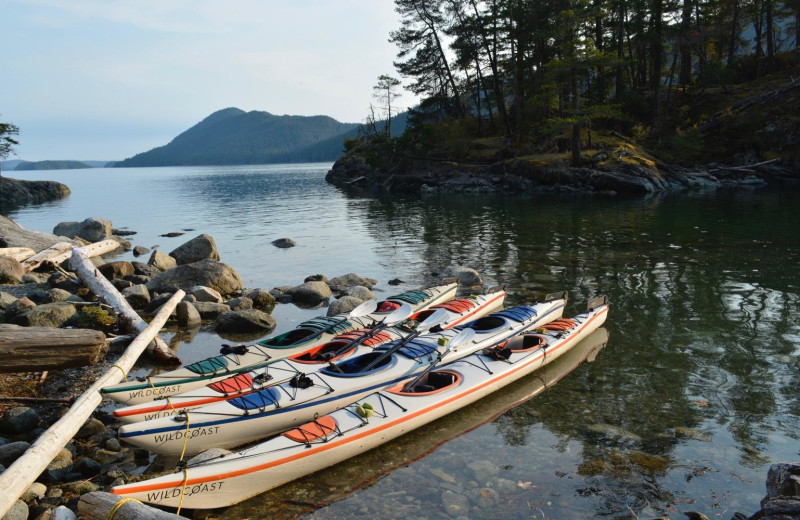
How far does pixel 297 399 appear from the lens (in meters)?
8.17

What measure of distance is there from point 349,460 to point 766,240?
21.2 meters

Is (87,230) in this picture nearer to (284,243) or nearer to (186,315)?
(284,243)

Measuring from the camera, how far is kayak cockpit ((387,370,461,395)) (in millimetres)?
8609

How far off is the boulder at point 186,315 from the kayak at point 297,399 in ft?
20.4

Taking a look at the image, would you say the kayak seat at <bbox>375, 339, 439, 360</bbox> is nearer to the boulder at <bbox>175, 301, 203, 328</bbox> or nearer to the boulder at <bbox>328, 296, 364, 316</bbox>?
the boulder at <bbox>328, 296, 364, 316</bbox>

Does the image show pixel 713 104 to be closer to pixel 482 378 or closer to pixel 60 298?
pixel 482 378

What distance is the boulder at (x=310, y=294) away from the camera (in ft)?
52.0

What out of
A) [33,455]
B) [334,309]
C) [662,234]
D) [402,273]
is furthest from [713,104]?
[33,455]

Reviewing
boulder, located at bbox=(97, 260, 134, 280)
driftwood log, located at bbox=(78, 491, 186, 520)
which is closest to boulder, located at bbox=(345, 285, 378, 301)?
boulder, located at bbox=(97, 260, 134, 280)

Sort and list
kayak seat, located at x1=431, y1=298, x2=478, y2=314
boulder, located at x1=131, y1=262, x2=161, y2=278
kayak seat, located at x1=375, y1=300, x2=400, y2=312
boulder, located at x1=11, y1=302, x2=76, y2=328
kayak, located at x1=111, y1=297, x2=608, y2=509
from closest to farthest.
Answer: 1. kayak, located at x1=111, y1=297, x2=608, y2=509
2. boulder, located at x1=11, y1=302, x2=76, y2=328
3. kayak seat, located at x1=431, y1=298, x2=478, y2=314
4. kayak seat, located at x1=375, y1=300, x2=400, y2=312
5. boulder, located at x1=131, y1=262, x2=161, y2=278

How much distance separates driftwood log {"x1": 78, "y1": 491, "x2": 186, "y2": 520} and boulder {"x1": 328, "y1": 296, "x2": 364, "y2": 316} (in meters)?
8.64

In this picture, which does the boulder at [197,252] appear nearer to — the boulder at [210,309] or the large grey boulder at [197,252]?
the large grey boulder at [197,252]

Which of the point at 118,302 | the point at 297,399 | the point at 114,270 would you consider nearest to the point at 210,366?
the point at 297,399

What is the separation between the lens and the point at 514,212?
33312 mm
